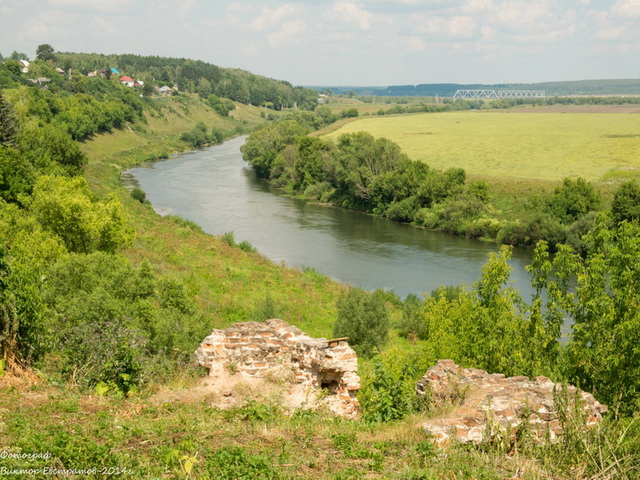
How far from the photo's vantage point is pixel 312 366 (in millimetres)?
11109

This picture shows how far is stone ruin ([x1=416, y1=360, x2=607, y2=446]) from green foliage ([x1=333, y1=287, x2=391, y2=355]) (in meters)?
12.8

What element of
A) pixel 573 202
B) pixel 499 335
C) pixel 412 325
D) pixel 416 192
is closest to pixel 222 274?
pixel 412 325

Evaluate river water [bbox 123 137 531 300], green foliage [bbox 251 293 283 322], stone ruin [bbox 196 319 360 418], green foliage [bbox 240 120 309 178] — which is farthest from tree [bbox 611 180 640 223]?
green foliage [bbox 240 120 309 178]

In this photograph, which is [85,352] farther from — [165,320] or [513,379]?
[513,379]

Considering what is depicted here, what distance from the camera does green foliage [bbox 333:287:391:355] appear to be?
23.2 m

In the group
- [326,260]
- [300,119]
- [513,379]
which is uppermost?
[300,119]

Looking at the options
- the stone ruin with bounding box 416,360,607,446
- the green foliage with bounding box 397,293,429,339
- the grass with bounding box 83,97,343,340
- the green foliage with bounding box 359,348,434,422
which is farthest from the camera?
the green foliage with bounding box 397,293,429,339

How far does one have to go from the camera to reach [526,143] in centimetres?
8025

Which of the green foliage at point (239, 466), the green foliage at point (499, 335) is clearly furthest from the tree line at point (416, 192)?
the green foliage at point (239, 466)

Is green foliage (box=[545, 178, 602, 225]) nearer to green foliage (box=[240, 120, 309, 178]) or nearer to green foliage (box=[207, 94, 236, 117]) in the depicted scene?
green foliage (box=[240, 120, 309, 178])

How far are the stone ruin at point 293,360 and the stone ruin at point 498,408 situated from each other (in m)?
1.50

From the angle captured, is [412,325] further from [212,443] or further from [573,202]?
[573,202]

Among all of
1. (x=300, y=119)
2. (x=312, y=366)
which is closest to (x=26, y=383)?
(x=312, y=366)

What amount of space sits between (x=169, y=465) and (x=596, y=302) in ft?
31.8
